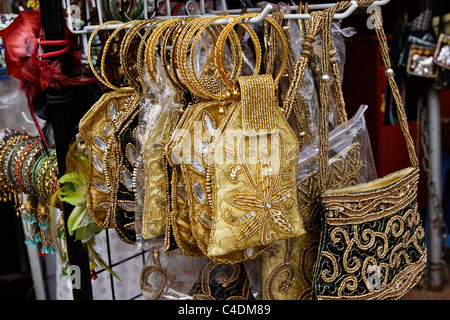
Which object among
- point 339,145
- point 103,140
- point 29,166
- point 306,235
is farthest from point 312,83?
point 29,166

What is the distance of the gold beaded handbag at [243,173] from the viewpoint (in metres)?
0.75

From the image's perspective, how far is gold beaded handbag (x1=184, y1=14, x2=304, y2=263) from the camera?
0.75 meters

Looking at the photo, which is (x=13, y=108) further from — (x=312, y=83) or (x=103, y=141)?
(x=312, y=83)

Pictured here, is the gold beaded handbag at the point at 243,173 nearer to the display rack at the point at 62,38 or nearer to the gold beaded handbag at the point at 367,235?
the gold beaded handbag at the point at 367,235

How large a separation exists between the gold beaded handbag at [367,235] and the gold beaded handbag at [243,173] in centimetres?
7

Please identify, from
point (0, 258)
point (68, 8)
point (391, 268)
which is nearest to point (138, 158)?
point (68, 8)

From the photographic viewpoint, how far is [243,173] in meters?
0.76

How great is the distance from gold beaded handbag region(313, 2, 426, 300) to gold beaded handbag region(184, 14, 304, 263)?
73 mm

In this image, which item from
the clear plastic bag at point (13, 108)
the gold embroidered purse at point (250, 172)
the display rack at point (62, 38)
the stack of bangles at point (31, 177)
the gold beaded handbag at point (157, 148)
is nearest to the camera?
the gold embroidered purse at point (250, 172)

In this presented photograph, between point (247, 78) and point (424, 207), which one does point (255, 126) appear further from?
point (424, 207)

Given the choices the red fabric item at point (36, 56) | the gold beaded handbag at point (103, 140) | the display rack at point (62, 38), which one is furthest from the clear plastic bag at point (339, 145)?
the red fabric item at point (36, 56)

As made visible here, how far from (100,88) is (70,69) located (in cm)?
10

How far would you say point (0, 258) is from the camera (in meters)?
2.24

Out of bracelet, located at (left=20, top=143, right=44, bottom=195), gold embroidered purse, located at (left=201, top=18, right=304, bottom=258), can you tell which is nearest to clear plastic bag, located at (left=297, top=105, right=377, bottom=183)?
gold embroidered purse, located at (left=201, top=18, right=304, bottom=258)
